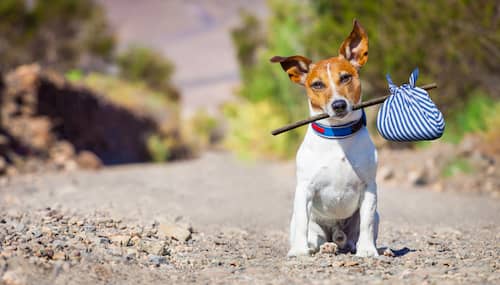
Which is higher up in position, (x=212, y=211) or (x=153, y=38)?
(x=153, y=38)

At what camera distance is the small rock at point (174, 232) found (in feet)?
16.1

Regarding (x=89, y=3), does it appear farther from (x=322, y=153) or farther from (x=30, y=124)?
(x=322, y=153)

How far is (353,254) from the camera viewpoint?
178 inches

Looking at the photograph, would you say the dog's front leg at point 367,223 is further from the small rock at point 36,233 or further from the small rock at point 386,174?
the small rock at point 386,174

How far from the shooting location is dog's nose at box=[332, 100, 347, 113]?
13.0 feet

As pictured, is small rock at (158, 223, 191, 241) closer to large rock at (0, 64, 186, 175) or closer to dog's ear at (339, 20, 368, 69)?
dog's ear at (339, 20, 368, 69)

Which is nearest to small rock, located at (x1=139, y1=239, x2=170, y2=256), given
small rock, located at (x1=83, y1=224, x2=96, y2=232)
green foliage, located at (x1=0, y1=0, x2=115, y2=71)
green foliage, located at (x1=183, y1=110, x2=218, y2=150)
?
small rock, located at (x1=83, y1=224, x2=96, y2=232)

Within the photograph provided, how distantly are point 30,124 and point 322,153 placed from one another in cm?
1222

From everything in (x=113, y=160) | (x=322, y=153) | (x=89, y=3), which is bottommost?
(x=322, y=153)

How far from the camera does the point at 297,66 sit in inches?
175

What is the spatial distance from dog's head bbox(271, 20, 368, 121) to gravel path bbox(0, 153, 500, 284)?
1.05 meters

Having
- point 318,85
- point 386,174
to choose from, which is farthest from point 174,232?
point 386,174

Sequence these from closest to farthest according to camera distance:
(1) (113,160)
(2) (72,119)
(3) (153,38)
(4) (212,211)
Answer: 1. (4) (212,211)
2. (2) (72,119)
3. (1) (113,160)
4. (3) (153,38)

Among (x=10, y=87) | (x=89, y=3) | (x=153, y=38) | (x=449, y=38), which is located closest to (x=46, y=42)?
(x=89, y=3)
